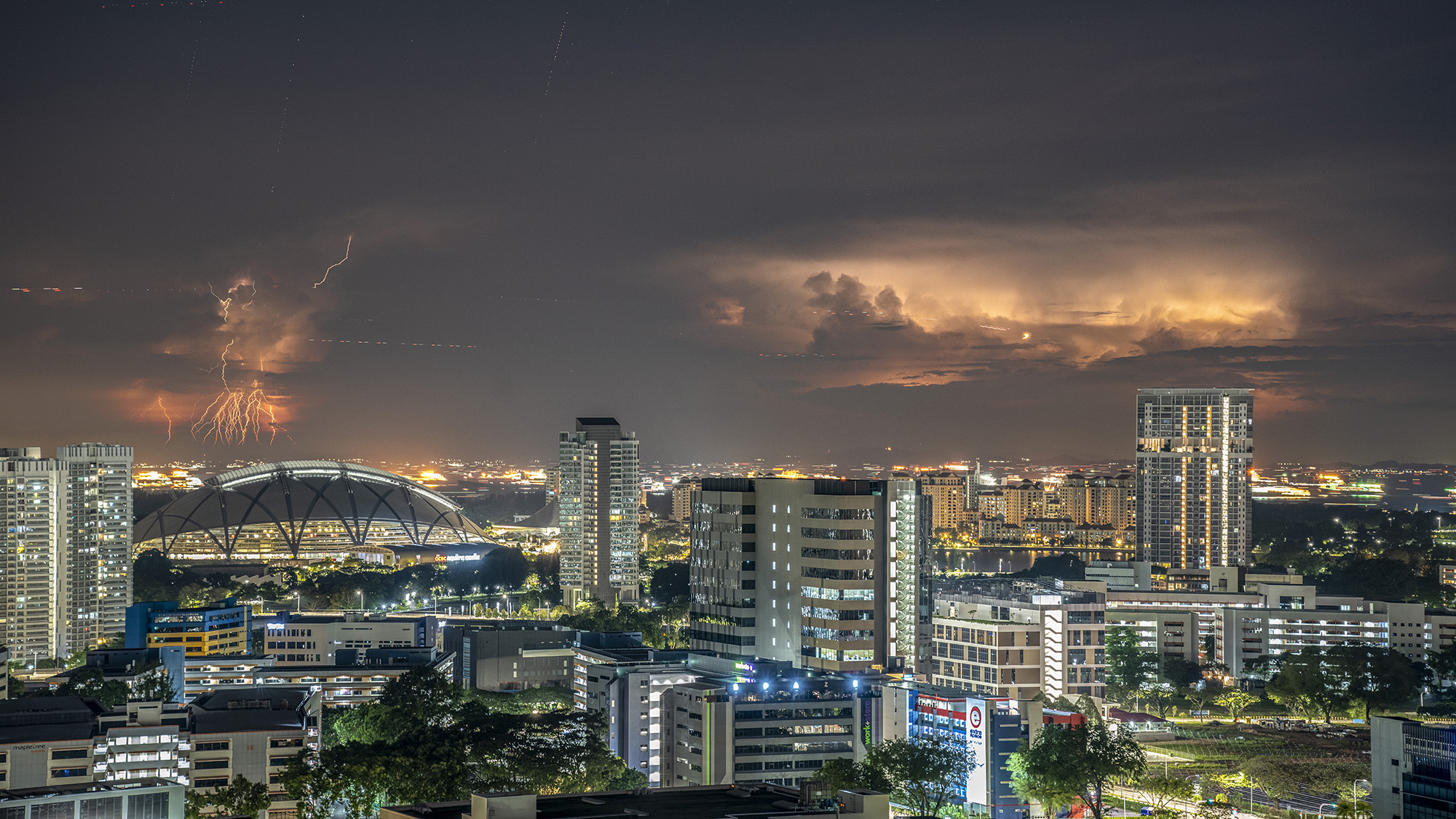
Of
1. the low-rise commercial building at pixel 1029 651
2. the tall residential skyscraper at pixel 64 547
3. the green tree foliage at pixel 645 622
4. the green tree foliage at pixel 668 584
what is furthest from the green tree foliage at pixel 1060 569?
the tall residential skyscraper at pixel 64 547

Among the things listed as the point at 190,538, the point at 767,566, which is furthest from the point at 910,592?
the point at 190,538

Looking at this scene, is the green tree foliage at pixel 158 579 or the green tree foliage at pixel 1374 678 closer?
the green tree foliage at pixel 1374 678

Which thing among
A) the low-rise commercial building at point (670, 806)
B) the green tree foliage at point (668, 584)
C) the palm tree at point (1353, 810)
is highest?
the low-rise commercial building at point (670, 806)

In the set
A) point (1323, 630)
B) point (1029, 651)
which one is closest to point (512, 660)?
point (1029, 651)

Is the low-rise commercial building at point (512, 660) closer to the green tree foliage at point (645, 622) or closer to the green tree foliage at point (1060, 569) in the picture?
the green tree foliage at point (645, 622)

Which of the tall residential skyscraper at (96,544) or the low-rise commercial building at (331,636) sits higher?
the tall residential skyscraper at (96,544)

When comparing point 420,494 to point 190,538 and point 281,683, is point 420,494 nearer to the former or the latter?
point 190,538

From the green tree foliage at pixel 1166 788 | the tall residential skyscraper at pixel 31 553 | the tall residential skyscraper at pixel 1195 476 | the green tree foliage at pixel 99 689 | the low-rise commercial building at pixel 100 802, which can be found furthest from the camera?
the tall residential skyscraper at pixel 1195 476
